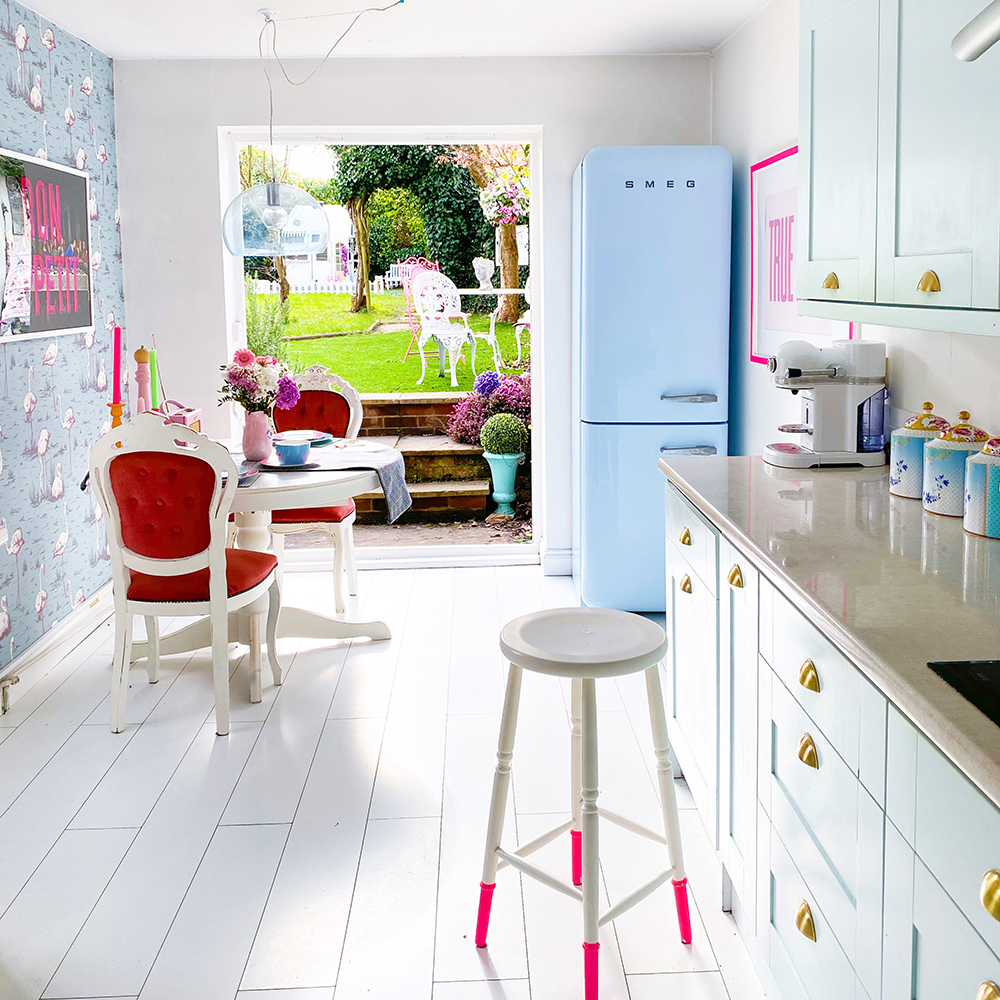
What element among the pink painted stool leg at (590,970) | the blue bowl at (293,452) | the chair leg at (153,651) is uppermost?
the blue bowl at (293,452)

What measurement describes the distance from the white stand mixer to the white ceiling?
76.0 inches

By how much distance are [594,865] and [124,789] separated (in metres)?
1.59

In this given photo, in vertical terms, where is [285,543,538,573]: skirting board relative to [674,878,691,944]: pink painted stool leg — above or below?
above

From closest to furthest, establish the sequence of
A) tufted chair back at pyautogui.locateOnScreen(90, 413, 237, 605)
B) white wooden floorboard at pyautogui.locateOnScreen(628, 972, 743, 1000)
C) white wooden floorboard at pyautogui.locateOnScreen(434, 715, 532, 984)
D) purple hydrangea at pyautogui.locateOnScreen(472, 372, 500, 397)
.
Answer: white wooden floorboard at pyautogui.locateOnScreen(628, 972, 743, 1000)
white wooden floorboard at pyautogui.locateOnScreen(434, 715, 532, 984)
tufted chair back at pyautogui.locateOnScreen(90, 413, 237, 605)
purple hydrangea at pyautogui.locateOnScreen(472, 372, 500, 397)

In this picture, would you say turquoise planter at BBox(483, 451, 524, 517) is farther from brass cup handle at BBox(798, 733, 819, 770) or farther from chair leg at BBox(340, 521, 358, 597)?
brass cup handle at BBox(798, 733, 819, 770)

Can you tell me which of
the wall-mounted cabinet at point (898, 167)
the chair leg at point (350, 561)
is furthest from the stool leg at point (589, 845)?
the chair leg at point (350, 561)

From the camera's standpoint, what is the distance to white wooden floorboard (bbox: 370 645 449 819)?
283cm

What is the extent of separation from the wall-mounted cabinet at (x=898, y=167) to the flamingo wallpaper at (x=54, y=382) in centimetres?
280

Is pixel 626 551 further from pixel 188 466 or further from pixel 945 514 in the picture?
pixel 945 514

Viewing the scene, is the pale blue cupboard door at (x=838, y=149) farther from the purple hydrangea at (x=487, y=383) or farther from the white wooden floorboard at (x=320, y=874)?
the purple hydrangea at (x=487, y=383)

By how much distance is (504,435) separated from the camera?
21.6 feet

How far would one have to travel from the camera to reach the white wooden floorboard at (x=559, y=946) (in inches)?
80.0

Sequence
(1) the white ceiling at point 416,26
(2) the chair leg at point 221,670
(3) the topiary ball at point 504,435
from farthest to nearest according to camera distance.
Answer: (3) the topiary ball at point 504,435 → (1) the white ceiling at point 416,26 → (2) the chair leg at point 221,670

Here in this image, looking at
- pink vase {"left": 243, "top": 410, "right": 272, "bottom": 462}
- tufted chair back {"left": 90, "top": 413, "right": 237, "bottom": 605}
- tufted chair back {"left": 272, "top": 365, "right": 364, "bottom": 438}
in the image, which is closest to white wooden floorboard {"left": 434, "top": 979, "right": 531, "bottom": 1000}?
tufted chair back {"left": 90, "top": 413, "right": 237, "bottom": 605}
